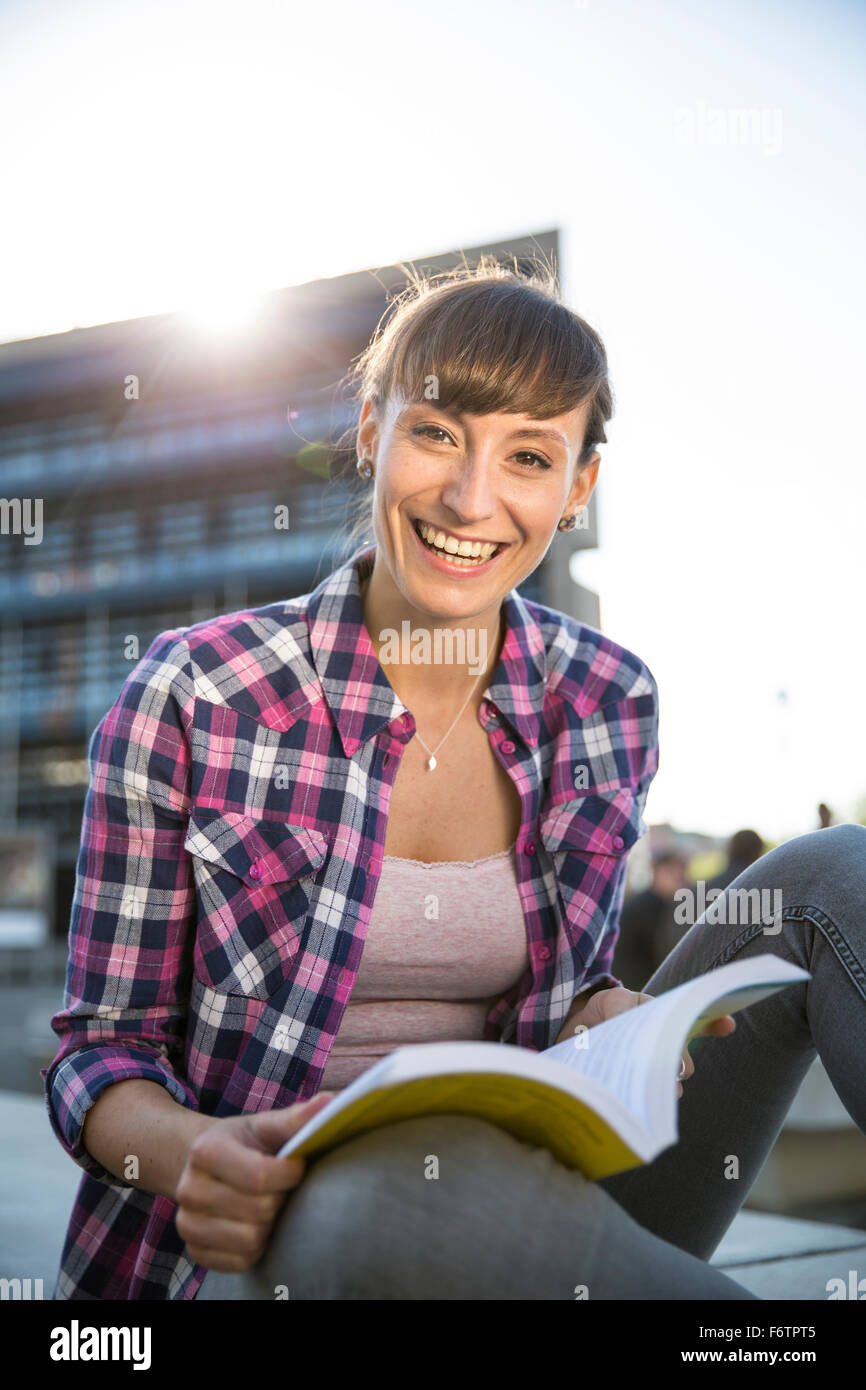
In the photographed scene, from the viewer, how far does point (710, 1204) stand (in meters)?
1.37

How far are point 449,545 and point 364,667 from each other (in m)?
0.21

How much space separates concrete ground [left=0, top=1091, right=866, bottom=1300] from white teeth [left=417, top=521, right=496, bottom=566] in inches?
45.7

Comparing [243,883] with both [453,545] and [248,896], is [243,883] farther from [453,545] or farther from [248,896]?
[453,545]

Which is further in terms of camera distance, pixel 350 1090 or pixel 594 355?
pixel 594 355

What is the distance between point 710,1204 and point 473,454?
1.00 m

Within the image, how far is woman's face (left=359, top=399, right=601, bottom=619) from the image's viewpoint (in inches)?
57.7

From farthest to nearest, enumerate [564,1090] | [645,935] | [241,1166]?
[645,935]
[241,1166]
[564,1090]

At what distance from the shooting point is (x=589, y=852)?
5.10 ft

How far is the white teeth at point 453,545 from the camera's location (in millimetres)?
1527

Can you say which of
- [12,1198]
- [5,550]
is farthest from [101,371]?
[12,1198]

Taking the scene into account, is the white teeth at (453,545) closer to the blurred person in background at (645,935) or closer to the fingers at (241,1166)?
the fingers at (241,1166)

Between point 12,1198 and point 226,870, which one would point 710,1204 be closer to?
point 226,870

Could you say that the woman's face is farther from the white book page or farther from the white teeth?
the white book page

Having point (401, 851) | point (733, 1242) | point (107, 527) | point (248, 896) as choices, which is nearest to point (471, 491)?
point (401, 851)
